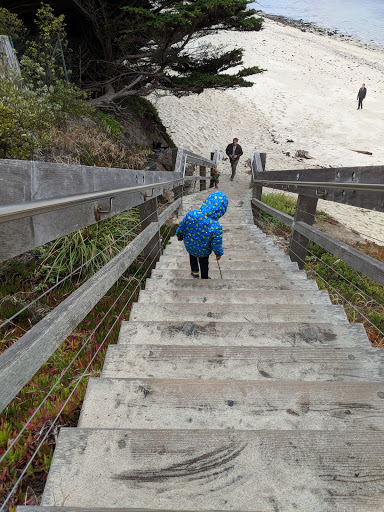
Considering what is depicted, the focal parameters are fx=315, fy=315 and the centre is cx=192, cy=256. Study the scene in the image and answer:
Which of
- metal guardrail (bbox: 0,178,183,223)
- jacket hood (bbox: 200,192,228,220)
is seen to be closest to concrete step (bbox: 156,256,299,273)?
jacket hood (bbox: 200,192,228,220)

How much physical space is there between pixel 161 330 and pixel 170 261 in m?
2.27

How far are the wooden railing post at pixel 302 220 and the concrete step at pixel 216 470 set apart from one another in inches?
106

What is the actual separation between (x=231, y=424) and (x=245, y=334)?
0.85m

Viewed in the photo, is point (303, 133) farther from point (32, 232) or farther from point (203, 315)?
point (32, 232)

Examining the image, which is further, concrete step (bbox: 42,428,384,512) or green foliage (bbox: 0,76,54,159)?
green foliage (bbox: 0,76,54,159)

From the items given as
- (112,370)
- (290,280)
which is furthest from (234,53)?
(112,370)

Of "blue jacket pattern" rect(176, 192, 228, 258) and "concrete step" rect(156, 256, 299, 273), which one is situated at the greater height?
"blue jacket pattern" rect(176, 192, 228, 258)

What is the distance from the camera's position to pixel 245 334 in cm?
218

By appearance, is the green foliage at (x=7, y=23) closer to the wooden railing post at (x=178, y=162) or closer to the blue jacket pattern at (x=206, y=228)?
the wooden railing post at (x=178, y=162)

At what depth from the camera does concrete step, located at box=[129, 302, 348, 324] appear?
2434mm

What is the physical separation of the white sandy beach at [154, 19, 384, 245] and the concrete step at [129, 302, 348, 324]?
7.32 meters

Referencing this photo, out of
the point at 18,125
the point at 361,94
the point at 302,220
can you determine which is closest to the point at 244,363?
the point at 302,220

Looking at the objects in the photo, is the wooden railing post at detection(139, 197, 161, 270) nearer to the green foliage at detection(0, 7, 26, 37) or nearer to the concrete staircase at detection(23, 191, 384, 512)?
the concrete staircase at detection(23, 191, 384, 512)

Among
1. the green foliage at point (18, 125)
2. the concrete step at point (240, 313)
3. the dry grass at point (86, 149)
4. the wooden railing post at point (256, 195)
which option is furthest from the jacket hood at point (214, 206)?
the wooden railing post at point (256, 195)
